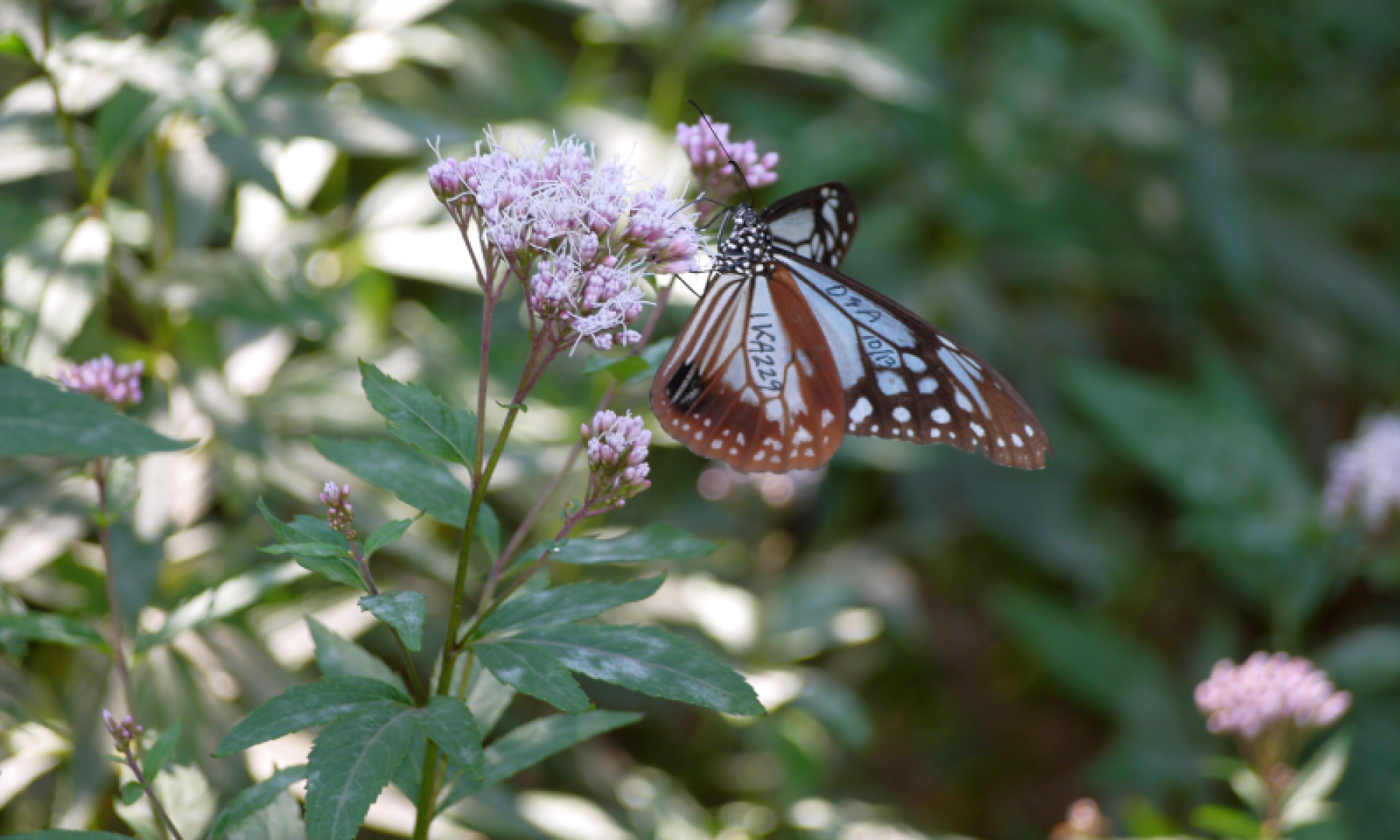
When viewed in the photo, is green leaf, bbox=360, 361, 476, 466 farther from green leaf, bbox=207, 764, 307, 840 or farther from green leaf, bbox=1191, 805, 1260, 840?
green leaf, bbox=1191, 805, 1260, 840

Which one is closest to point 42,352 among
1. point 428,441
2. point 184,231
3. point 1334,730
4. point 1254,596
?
point 184,231

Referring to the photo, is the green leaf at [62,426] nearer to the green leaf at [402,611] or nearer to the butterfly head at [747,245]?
the green leaf at [402,611]

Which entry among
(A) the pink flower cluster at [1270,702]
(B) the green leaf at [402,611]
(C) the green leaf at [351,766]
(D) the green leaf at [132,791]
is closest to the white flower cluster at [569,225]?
(B) the green leaf at [402,611]

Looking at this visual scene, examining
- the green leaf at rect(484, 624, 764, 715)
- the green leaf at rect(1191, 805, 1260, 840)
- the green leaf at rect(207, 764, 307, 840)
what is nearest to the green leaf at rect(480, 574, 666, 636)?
the green leaf at rect(484, 624, 764, 715)

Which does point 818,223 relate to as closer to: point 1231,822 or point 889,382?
point 889,382

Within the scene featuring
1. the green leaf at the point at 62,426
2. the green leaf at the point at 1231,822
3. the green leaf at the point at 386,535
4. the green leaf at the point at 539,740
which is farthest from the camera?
the green leaf at the point at 1231,822

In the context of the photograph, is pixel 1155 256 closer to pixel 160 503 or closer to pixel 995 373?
pixel 995 373

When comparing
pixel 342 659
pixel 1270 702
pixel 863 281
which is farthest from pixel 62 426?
pixel 863 281
